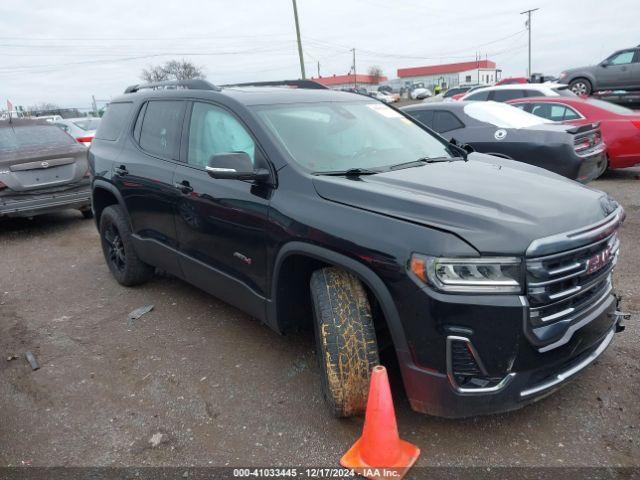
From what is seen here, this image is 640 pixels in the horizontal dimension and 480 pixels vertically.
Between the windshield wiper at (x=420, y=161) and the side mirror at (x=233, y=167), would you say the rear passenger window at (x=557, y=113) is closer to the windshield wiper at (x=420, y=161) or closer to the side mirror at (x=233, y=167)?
the windshield wiper at (x=420, y=161)

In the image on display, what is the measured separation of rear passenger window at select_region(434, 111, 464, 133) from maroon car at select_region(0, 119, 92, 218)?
521cm

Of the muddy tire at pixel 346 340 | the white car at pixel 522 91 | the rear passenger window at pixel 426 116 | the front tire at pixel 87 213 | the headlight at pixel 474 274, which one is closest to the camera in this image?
the headlight at pixel 474 274

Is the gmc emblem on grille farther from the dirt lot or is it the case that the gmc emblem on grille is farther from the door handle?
the door handle

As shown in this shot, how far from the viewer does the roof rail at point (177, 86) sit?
3.86 m

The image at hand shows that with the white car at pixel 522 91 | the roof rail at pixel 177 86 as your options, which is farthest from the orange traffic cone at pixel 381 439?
the white car at pixel 522 91

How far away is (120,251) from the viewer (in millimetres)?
4945

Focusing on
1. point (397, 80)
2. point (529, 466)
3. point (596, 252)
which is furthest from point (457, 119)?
point (397, 80)

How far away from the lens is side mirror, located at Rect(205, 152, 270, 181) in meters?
2.90

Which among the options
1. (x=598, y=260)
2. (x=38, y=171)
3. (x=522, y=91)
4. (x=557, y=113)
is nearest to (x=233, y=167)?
(x=598, y=260)

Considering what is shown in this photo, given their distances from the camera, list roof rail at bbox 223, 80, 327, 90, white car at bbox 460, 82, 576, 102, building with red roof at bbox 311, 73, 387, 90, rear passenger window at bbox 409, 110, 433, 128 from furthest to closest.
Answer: building with red roof at bbox 311, 73, 387, 90
white car at bbox 460, 82, 576, 102
rear passenger window at bbox 409, 110, 433, 128
roof rail at bbox 223, 80, 327, 90

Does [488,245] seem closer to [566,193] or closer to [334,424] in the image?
[566,193]

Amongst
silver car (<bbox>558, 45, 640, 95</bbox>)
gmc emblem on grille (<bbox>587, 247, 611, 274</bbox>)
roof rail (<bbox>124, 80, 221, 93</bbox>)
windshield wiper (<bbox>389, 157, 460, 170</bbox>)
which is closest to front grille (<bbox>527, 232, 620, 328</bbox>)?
gmc emblem on grille (<bbox>587, 247, 611, 274</bbox>)

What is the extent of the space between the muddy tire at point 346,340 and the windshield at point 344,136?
31.1 inches

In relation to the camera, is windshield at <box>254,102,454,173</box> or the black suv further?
windshield at <box>254,102,454,173</box>
